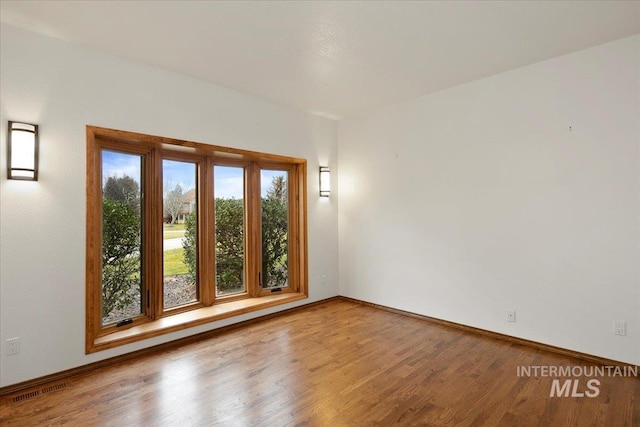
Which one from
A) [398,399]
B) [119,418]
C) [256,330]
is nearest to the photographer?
[119,418]

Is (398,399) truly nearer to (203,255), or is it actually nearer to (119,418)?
(119,418)

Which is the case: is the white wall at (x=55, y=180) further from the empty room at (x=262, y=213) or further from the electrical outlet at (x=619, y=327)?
the electrical outlet at (x=619, y=327)

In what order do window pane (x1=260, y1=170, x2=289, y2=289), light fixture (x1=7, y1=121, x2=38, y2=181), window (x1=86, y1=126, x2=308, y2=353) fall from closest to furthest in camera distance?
light fixture (x1=7, y1=121, x2=38, y2=181) < window (x1=86, y1=126, x2=308, y2=353) < window pane (x1=260, y1=170, x2=289, y2=289)

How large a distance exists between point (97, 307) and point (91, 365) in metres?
0.49

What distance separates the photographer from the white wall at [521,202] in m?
2.84

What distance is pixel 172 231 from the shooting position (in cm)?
377

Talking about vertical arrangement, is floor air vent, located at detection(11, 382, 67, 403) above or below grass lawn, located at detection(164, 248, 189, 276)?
below

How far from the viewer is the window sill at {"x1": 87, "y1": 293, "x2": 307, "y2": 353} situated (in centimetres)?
299

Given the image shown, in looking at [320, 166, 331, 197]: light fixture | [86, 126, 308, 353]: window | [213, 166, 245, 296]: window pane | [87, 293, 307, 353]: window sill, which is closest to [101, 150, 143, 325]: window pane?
[86, 126, 308, 353]: window

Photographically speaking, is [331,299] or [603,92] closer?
[603,92]

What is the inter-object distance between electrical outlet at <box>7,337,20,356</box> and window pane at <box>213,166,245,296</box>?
1.95 metres

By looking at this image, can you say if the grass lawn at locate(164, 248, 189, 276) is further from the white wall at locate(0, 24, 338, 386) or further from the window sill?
the white wall at locate(0, 24, 338, 386)

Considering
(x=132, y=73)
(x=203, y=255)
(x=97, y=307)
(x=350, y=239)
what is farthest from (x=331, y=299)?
(x=132, y=73)

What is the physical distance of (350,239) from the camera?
5.04 m
